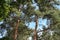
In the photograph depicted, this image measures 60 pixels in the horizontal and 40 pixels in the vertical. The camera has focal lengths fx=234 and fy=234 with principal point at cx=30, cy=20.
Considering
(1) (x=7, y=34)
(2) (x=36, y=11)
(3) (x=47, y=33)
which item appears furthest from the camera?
(1) (x=7, y=34)

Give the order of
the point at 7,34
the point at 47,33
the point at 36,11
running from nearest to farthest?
the point at 36,11, the point at 47,33, the point at 7,34

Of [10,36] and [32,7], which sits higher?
[32,7]

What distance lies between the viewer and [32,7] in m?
22.1

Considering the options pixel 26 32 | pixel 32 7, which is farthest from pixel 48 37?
pixel 32 7

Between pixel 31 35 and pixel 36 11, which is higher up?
pixel 36 11

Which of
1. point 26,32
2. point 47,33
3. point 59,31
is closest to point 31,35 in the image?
point 26,32

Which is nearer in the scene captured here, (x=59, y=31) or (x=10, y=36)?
(x=59, y=31)

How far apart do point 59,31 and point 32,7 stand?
3482mm

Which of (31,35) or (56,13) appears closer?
(56,13)

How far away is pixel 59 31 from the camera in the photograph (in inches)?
885

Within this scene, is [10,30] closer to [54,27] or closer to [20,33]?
[20,33]

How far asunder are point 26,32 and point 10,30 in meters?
1.73

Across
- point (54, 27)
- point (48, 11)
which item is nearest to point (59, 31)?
point (54, 27)

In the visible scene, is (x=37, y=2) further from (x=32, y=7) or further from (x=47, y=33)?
(x=47, y=33)
